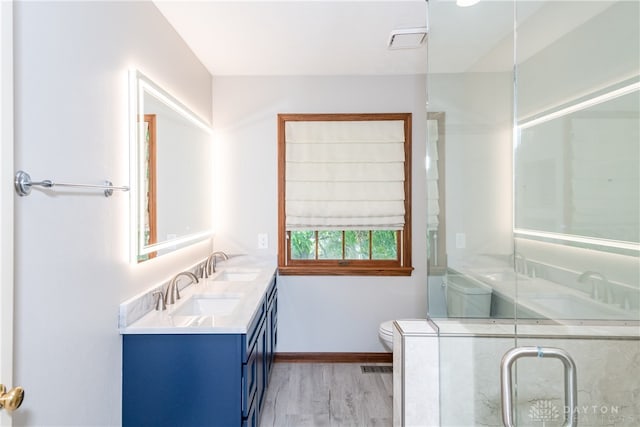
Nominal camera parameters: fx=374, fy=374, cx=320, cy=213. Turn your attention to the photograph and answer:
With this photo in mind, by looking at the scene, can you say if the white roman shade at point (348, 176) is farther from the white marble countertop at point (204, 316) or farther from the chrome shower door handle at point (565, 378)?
the chrome shower door handle at point (565, 378)

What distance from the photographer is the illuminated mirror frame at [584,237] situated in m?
1.04

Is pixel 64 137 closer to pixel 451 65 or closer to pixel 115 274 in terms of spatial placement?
pixel 115 274

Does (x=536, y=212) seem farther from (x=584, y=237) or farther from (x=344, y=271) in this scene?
(x=344, y=271)

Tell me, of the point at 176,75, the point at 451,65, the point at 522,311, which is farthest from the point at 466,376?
the point at 176,75

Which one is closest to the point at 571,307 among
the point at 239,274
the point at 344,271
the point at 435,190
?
the point at 435,190

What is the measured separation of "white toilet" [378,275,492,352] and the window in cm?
165

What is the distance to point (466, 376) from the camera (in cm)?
143

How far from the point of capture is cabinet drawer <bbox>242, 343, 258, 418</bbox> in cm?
167

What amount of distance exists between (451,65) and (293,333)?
2.49m

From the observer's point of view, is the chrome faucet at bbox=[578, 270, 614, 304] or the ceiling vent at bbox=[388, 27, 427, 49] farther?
the ceiling vent at bbox=[388, 27, 427, 49]

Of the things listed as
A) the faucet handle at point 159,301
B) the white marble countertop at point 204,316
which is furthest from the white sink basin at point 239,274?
the faucet handle at point 159,301

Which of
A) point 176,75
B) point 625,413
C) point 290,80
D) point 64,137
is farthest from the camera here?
point 290,80

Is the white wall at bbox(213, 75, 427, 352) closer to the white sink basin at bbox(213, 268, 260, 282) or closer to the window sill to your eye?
the window sill

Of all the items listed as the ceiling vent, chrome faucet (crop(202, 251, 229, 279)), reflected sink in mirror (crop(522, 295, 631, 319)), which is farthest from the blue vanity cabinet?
the ceiling vent
